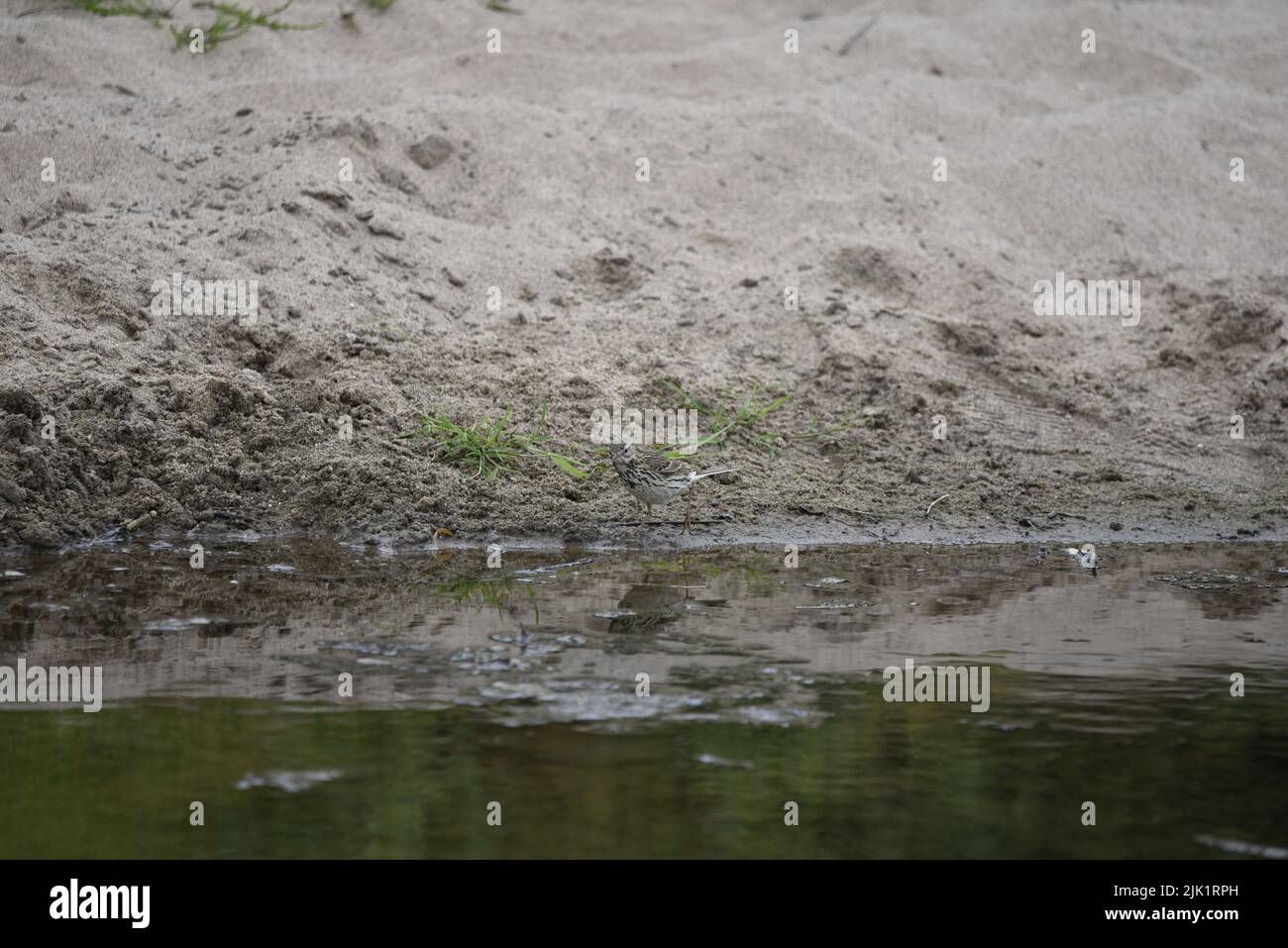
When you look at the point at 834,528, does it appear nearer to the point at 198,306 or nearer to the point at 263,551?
the point at 263,551

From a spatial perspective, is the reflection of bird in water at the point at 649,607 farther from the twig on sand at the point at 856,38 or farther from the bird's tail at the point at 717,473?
the twig on sand at the point at 856,38

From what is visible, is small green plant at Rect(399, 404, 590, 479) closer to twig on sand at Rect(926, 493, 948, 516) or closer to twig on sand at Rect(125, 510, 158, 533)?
twig on sand at Rect(125, 510, 158, 533)

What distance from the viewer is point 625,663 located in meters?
4.07

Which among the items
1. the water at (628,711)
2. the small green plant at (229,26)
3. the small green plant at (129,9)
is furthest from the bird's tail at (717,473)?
the small green plant at (129,9)

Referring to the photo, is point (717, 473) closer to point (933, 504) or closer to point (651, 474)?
point (651, 474)

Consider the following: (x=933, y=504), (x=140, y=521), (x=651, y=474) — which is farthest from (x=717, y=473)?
(x=140, y=521)

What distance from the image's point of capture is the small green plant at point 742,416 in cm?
647

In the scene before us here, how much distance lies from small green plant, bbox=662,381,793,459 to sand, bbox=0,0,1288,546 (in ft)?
0.21

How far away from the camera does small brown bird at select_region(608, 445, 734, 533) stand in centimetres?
564

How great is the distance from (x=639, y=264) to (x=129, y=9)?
370 cm

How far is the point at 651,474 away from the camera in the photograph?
5.64m

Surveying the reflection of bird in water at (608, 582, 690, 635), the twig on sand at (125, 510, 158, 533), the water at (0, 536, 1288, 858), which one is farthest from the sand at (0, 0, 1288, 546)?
the reflection of bird in water at (608, 582, 690, 635)
